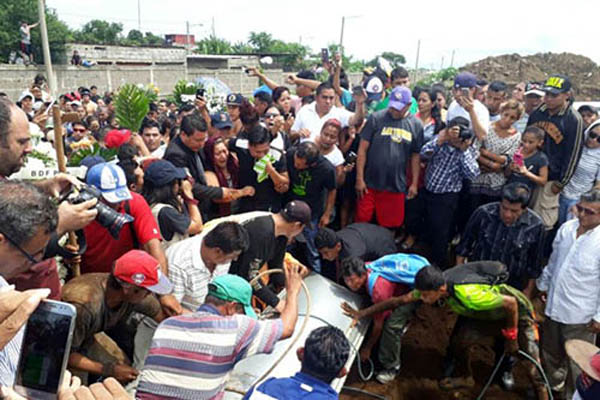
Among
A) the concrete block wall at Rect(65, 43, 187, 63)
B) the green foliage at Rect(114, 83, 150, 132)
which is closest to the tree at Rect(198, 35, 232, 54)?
the concrete block wall at Rect(65, 43, 187, 63)

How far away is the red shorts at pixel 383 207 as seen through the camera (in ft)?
17.4

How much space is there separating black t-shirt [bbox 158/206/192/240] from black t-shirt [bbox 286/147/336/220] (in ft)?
5.10

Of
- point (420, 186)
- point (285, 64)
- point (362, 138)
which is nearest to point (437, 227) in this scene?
point (420, 186)

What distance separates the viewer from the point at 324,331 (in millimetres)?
2404

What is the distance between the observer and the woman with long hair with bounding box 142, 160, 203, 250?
11.7ft

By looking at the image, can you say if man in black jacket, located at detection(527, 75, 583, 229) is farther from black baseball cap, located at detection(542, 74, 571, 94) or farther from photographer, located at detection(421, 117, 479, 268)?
photographer, located at detection(421, 117, 479, 268)

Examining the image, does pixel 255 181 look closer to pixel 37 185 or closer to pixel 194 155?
pixel 194 155

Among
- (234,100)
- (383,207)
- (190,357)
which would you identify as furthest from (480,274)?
(234,100)

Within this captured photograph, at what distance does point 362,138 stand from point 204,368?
3561 millimetres

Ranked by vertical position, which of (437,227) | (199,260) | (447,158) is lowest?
(437,227)

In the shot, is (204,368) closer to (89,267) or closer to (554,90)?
(89,267)

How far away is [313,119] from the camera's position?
5688 mm

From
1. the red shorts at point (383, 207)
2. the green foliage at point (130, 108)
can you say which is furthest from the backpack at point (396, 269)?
the green foliage at point (130, 108)

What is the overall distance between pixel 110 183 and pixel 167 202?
1.89ft
